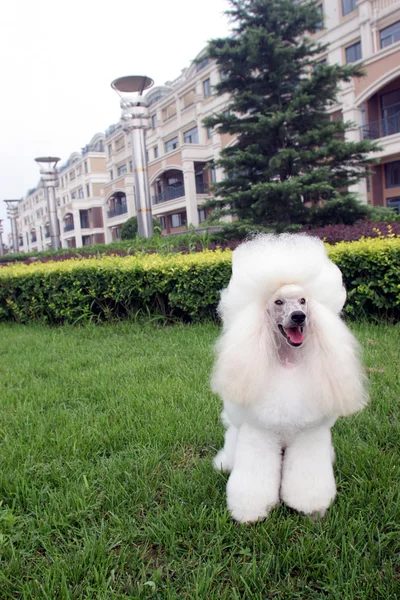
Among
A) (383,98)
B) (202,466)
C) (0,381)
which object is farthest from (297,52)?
(383,98)

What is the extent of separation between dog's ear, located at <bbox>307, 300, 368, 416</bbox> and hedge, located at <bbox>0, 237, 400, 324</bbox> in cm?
305

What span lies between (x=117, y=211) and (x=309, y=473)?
4079 cm

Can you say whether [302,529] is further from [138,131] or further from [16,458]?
[138,131]

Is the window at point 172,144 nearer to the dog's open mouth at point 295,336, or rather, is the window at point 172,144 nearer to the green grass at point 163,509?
the green grass at point 163,509

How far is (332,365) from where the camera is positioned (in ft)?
5.04

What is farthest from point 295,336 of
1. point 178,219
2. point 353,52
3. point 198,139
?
point 178,219

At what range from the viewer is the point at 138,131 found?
40.4 ft

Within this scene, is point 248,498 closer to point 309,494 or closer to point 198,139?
Answer: point 309,494

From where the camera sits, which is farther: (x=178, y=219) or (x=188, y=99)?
(x=178, y=219)

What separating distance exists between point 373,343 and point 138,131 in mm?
10622

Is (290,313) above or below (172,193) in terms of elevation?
below

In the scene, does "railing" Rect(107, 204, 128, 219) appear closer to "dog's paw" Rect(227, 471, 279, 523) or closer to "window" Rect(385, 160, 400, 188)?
"window" Rect(385, 160, 400, 188)

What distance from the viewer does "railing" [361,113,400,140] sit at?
699 inches

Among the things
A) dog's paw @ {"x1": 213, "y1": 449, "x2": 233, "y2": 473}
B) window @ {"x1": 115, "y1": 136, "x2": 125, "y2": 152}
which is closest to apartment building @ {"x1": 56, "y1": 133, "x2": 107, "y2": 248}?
window @ {"x1": 115, "y1": 136, "x2": 125, "y2": 152}
